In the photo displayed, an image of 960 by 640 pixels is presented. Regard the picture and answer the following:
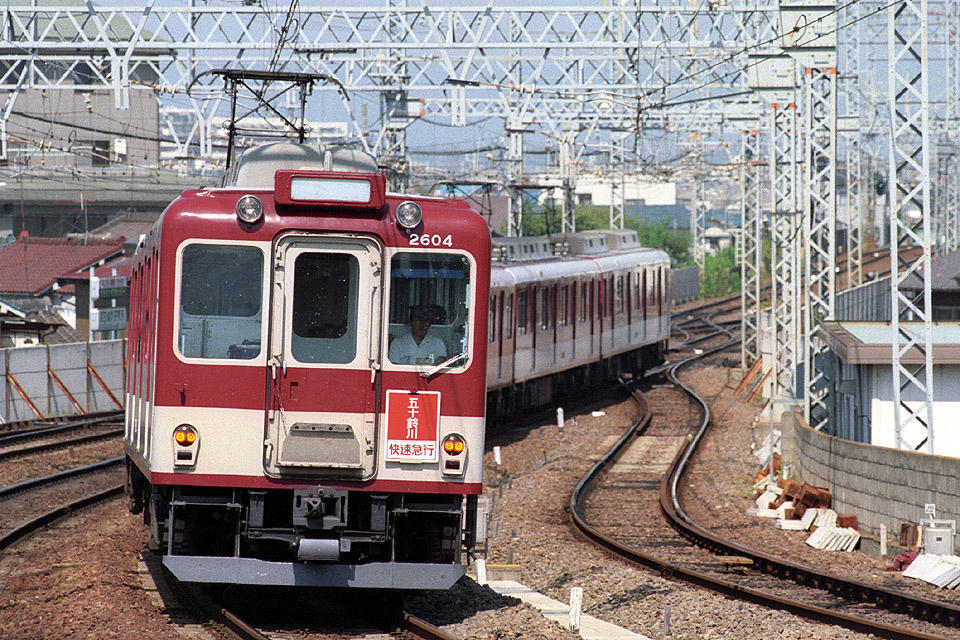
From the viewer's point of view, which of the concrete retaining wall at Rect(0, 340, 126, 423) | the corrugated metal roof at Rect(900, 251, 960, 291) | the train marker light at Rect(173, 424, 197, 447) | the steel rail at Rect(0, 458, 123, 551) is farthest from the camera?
the concrete retaining wall at Rect(0, 340, 126, 423)

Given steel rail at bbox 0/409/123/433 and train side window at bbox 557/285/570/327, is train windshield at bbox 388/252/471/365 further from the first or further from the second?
train side window at bbox 557/285/570/327

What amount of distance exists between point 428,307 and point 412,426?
0.76 m

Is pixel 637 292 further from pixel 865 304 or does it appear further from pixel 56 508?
pixel 56 508

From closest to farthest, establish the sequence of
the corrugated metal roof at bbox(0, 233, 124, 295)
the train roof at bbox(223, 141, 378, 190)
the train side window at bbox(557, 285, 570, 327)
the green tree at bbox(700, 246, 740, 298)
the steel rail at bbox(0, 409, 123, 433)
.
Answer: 1. the train roof at bbox(223, 141, 378, 190)
2. the steel rail at bbox(0, 409, 123, 433)
3. the train side window at bbox(557, 285, 570, 327)
4. the corrugated metal roof at bbox(0, 233, 124, 295)
5. the green tree at bbox(700, 246, 740, 298)

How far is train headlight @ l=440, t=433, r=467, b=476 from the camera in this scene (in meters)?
8.12

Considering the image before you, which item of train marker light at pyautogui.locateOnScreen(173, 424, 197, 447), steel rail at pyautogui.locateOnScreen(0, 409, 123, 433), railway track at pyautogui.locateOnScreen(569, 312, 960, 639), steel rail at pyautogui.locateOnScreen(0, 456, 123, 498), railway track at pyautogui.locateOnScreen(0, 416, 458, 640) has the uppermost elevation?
train marker light at pyautogui.locateOnScreen(173, 424, 197, 447)

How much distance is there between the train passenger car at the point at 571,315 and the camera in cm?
2159

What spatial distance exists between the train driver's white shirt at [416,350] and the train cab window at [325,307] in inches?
10.3

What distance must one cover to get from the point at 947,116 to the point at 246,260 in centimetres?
3114

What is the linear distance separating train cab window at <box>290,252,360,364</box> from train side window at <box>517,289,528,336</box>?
13.7m

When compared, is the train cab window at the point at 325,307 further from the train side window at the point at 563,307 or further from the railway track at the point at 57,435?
the train side window at the point at 563,307

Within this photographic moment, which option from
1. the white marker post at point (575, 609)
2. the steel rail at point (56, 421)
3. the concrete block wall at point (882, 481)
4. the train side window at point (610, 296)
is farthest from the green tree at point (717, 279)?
the white marker post at point (575, 609)

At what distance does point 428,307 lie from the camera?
324 inches

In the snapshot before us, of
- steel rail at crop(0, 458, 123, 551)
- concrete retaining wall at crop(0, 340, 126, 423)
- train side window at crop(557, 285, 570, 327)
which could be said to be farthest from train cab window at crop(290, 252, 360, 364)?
concrete retaining wall at crop(0, 340, 126, 423)
